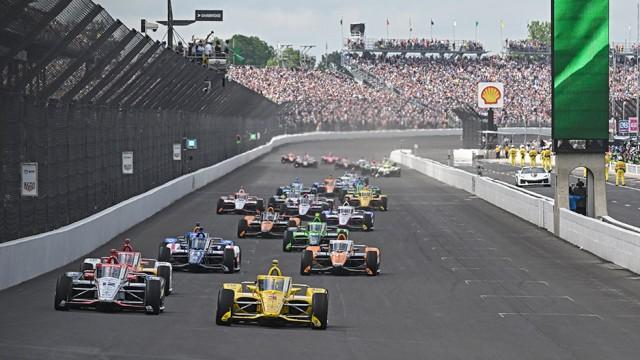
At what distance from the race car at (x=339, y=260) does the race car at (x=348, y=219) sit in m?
11.1

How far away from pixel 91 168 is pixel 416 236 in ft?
30.6

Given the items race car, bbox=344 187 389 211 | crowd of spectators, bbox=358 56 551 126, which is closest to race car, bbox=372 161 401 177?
race car, bbox=344 187 389 211

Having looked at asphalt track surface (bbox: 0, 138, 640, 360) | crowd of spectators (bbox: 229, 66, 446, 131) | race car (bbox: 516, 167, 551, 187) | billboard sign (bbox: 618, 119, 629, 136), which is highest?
crowd of spectators (bbox: 229, 66, 446, 131)

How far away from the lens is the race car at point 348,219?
38.1 m

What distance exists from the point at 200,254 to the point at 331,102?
4423 inches

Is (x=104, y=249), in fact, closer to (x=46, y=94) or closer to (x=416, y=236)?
(x=46, y=94)

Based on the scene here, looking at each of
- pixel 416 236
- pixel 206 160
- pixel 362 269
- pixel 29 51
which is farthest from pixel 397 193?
pixel 29 51

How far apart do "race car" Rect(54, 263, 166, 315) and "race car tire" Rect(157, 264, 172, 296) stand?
2.00 metres

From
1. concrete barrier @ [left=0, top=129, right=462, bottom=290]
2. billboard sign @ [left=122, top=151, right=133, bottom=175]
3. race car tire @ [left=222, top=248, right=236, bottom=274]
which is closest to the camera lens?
concrete barrier @ [left=0, top=129, right=462, bottom=290]

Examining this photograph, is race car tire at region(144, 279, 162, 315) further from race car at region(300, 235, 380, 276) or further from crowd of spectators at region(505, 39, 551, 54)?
crowd of spectators at region(505, 39, 551, 54)

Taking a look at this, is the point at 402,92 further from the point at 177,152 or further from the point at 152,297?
the point at 152,297

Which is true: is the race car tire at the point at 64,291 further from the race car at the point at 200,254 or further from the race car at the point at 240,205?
the race car at the point at 240,205

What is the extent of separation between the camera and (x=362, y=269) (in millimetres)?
26578

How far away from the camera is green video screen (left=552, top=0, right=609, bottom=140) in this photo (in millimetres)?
36344
